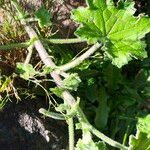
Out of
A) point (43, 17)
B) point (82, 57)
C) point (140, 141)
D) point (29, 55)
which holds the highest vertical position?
point (43, 17)

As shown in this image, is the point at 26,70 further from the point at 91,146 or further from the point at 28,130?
the point at 91,146

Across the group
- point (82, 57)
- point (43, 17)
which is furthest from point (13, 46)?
point (82, 57)

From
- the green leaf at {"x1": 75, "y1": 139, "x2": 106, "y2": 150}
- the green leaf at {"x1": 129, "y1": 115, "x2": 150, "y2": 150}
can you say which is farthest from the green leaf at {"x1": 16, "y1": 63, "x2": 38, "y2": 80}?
the green leaf at {"x1": 129, "y1": 115, "x2": 150, "y2": 150}

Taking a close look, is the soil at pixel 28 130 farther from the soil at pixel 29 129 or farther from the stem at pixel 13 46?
the stem at pixel 13 46

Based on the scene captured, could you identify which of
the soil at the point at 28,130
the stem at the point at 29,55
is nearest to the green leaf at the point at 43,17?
the stem at the point at 29,55

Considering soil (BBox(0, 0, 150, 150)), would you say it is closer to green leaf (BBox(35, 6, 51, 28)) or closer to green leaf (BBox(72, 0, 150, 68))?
green leaf (BBox(35, 6, 51, 28))

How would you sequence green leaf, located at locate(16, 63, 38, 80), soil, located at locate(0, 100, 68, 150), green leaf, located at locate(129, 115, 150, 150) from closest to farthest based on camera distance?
green leaf, located at locate(129, 115, 150, 150)
green leaf, located at locate(16, 63, 38, 80)
soil, located at locate(0, 100, 68, 150)
